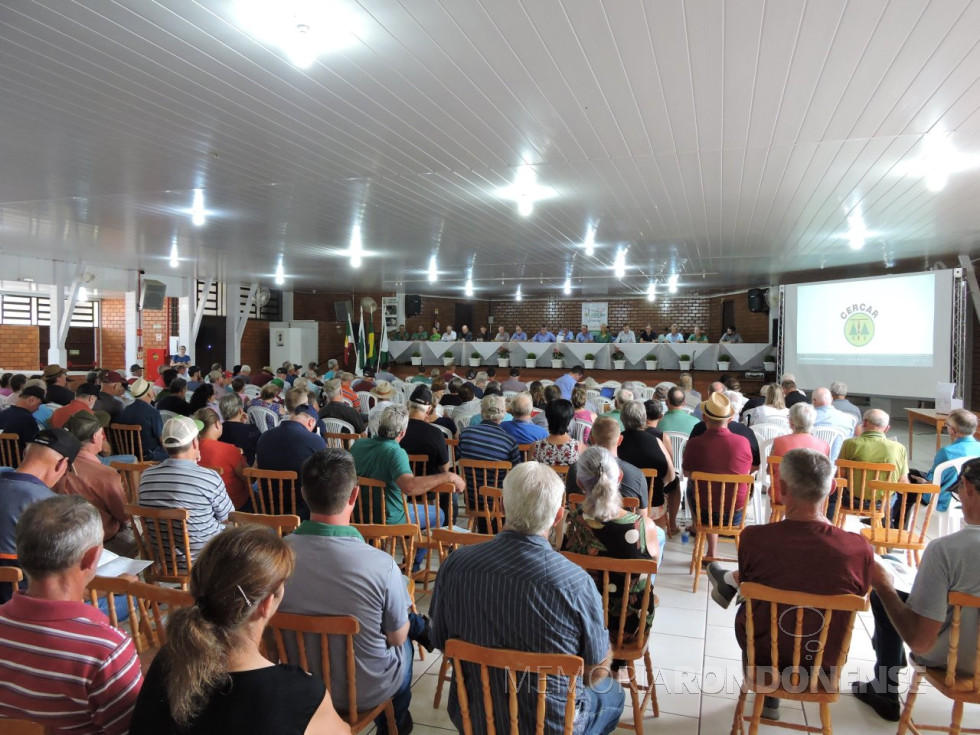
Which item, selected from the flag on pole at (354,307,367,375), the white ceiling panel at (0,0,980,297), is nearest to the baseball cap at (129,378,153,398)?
the white ceiling panel at (0,0,980,297)

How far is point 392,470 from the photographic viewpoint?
3605mm

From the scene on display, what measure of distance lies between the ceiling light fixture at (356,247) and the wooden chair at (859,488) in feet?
19.7

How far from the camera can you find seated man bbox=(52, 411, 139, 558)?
3.22m

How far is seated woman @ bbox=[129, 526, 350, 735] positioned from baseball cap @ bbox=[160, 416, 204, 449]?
2028 mm

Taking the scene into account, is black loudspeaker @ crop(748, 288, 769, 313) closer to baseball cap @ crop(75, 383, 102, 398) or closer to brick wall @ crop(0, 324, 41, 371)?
baseball cap @ crop(75, 383, 102, 398)

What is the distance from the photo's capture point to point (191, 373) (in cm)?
980

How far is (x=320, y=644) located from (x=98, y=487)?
2046 mm

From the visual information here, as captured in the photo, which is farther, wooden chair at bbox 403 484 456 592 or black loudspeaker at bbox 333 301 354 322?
black loudspeaker at bbox 333 301 354 322

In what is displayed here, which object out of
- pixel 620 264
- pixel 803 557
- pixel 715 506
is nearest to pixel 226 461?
pixel 715 506

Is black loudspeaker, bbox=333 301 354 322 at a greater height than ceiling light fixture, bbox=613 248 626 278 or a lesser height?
lesser

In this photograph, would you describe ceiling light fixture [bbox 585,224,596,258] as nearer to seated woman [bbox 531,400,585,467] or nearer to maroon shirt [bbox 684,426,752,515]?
maroon shirt [bbox 684,426,752,515]

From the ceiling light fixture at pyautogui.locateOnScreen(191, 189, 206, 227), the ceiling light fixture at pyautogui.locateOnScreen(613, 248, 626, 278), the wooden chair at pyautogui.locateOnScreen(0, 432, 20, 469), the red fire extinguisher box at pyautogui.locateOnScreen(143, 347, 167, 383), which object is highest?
the ceiling light fixture at pyautogui.locateOnScreen(613, 248, 626, 278)

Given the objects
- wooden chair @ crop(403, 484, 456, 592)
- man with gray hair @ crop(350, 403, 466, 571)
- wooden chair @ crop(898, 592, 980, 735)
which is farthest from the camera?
man with gray hair @ crop(350, 403, 466, 571)

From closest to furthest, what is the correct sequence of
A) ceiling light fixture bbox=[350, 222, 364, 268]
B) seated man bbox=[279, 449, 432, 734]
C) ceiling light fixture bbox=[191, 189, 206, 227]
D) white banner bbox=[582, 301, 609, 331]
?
seated man bbox=[279, 449, 432, 734]
ceiling light fixture bbox=[191, 189, 206, 227]
ceiling light fixture bbox=[350, 222, 364, 268]
white banner bbox=[582, 301, 609, 331]
